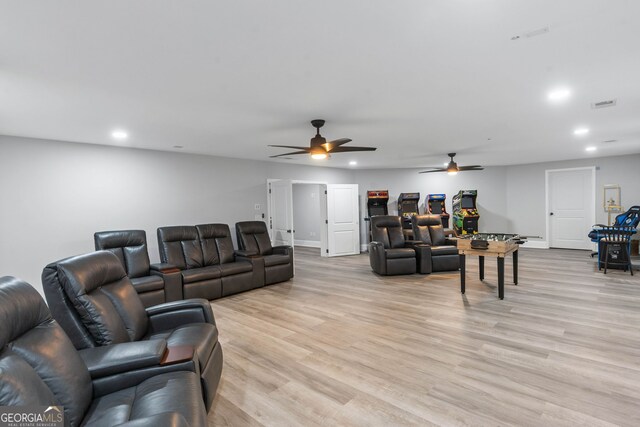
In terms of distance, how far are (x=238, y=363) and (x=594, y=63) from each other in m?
3.80

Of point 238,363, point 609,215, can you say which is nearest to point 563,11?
point 238,363

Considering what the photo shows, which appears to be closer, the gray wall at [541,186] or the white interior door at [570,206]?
the gray wall at [541,186]

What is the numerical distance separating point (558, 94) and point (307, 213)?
790 centimetres

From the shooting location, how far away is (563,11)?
5.83ft

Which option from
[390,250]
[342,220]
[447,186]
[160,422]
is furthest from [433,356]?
[447,186]

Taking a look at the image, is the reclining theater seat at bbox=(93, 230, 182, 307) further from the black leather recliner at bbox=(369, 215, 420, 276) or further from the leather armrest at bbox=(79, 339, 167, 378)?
the black leather recliner at bbox=(369, 215, 420, 276)

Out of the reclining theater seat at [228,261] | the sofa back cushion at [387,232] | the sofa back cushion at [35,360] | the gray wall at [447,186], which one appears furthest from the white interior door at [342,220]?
the sofa back cushion at [35,360]

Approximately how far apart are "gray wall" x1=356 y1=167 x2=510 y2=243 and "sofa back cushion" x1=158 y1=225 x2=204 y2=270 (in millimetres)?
5415

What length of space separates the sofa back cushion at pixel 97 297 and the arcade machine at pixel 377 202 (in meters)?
7.23

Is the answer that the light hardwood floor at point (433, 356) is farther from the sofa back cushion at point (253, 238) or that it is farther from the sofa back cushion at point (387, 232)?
the sofa back cushion at point (387, 232)

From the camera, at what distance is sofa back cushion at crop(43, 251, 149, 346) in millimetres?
1982

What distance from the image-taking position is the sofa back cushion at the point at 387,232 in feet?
22.1

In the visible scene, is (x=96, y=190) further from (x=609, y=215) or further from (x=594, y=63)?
(x=609, y=215)

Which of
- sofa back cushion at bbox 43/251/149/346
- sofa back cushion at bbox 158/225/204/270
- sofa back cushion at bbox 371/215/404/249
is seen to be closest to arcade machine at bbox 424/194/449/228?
sofa back cushion at bbox 371/215/404/249
